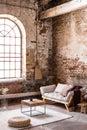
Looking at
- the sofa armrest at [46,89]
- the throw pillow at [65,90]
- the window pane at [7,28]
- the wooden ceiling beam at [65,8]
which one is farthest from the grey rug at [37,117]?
the window pane at [7,28]

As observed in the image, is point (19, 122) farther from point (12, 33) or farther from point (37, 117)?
point (12, 33)

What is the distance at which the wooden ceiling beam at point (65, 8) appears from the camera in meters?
7.29

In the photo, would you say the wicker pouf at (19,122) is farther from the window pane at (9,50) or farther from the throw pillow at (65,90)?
the window pane at (9,50)

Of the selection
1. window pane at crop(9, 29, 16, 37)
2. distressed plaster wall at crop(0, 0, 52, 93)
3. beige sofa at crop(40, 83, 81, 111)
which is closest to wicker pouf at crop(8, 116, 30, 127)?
beige sofa at crop(40, 83, 81, 111)

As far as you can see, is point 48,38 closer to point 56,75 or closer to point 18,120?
point 56,75

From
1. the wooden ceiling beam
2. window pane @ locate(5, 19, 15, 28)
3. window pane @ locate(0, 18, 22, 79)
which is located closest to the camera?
the wooden ceiling beam

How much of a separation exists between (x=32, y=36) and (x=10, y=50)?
1047 mm

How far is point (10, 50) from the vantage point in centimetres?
941

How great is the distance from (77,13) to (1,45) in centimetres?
314

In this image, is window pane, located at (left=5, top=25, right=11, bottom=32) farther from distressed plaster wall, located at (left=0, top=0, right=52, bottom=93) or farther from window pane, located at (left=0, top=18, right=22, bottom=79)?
distressed plaster wall, located at (left=0, top=0, right=52, bottom=93)

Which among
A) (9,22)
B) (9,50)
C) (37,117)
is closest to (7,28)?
(9,22)

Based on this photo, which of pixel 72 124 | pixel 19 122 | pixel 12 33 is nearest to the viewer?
pixel 19 122

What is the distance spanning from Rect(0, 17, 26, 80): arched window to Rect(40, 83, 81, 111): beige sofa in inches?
57.6

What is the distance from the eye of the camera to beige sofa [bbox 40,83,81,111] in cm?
743
